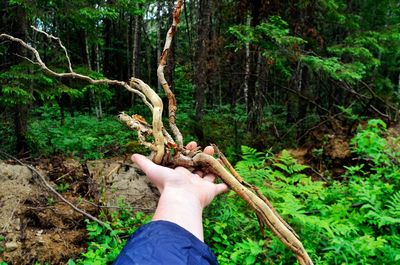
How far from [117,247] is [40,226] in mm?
1281

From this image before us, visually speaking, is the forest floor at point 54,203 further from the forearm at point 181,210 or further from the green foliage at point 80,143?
the forearm at point 181,210

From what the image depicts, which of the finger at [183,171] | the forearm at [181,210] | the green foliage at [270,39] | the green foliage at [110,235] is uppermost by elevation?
the green foliage at [270,39]

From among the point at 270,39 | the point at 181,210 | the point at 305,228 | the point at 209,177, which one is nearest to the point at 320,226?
the point at 305,228

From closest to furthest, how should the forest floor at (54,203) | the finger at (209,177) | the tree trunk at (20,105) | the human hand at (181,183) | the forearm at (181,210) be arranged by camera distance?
1. the forearm at (181,210)
2. the human hand at (181,183)
3. the finger at (209,177)
4. the forest floor at (54,203)
5. the tree trunk at (20,105)

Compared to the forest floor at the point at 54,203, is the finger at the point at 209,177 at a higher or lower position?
higher

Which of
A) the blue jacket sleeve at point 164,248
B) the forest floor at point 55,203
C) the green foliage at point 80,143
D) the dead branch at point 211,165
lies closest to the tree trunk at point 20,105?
the green foliage at point 80,143

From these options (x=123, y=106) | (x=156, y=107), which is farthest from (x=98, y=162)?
(x=123, y=106)

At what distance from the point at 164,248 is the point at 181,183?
75 cm

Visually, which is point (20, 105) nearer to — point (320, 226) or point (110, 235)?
point (110, 235)

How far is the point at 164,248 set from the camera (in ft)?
5.02

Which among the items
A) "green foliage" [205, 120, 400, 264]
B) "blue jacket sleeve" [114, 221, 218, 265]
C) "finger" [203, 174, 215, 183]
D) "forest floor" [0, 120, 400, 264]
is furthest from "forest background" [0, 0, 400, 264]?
"blue jacket sleeve" [114, 221, 218, 265]

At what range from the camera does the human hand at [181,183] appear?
220 centimetres

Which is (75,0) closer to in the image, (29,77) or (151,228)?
(29,77)

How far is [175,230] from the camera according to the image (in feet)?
5.61
